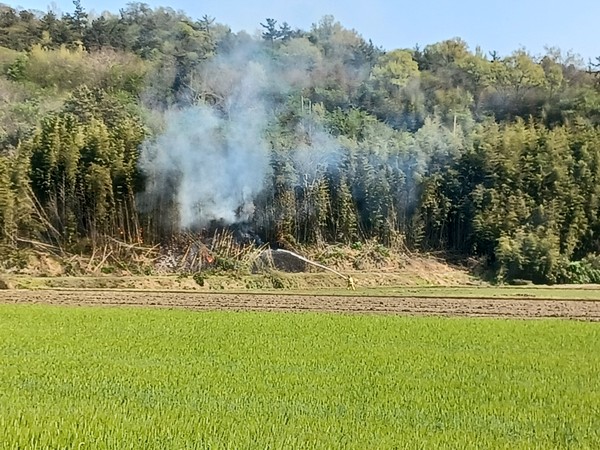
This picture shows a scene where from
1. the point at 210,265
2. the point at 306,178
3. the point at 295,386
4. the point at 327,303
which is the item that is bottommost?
the point at 327,303

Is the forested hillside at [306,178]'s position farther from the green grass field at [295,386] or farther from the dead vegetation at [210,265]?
the green grass field at [295,386]

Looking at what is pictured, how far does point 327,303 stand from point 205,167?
508 inches

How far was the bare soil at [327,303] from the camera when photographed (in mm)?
19453

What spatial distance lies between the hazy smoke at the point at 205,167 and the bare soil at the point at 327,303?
7583 millimetres

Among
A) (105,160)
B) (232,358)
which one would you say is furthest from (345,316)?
(105,160)

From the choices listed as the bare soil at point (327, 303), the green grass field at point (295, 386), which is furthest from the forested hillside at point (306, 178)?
the green grass field at point (295, 386)

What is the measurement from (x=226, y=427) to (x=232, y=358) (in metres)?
4.41

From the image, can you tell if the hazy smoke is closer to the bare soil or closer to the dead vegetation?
the dead vegetation

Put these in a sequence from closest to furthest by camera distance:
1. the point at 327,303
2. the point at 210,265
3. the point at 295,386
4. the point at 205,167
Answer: the point at 295,386, the point at 327,303, the point at 210,265, the point at 205,167

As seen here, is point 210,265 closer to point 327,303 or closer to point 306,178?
point 306,178

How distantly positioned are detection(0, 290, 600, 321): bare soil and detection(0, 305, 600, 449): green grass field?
13.0ft

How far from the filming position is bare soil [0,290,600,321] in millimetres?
19453

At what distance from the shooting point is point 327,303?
21.9 m

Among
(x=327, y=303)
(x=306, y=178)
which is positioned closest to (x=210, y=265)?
(x=306, y=178)
